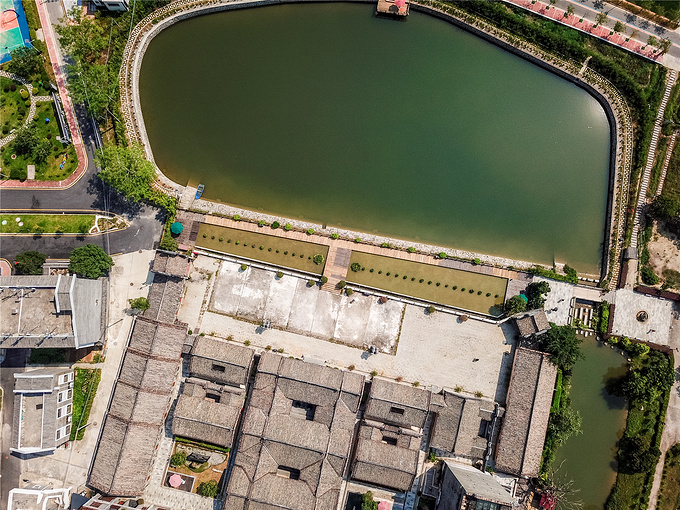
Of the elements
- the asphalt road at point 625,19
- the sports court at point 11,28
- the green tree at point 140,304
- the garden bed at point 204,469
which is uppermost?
the asphalt road at point 625,19

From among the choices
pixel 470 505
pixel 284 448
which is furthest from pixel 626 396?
pixel 284 448

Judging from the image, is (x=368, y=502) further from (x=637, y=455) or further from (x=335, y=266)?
(x=637, y=455)

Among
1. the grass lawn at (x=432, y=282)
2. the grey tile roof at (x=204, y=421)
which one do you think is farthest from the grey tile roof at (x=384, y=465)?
the grass lawn at (x=432, y=282)

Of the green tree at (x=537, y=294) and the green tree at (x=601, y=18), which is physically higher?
the green tree at (x=601, y=18)

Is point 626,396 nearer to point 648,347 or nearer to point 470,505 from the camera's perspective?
point 648,347

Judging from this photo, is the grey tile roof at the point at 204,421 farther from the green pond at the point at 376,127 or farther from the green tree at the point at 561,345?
the green tree at the point at 561,345

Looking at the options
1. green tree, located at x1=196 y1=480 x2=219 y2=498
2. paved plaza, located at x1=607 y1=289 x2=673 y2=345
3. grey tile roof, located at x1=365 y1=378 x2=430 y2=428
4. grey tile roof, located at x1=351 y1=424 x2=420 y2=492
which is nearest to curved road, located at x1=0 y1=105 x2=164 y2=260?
green tree, located at x1=196 y1=480 x2=219 y2=498

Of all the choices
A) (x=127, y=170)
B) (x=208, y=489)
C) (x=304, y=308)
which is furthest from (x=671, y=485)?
(x=127, y=170)
